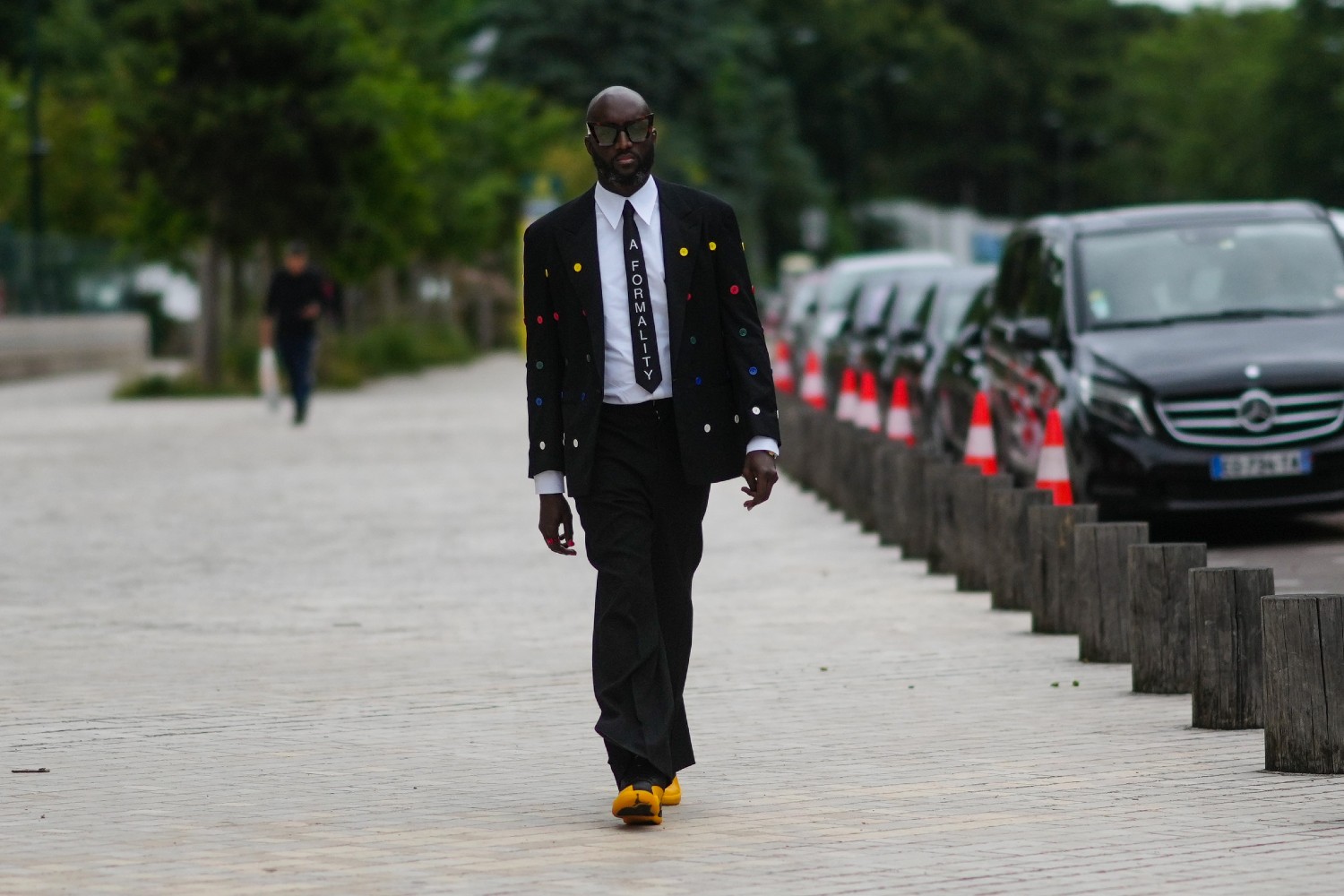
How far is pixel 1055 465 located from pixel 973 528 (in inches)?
36.0

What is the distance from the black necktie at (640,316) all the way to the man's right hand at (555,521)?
40cm

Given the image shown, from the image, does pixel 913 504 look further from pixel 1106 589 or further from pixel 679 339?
pixel 679 339

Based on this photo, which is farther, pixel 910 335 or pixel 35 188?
pixel 35 188

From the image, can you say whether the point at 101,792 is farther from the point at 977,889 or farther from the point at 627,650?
the point at 977,889

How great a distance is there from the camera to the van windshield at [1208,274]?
14.4m

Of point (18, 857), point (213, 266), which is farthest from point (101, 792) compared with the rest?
point (213, 266)

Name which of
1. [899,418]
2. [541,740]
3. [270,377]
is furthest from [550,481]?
[270,377]

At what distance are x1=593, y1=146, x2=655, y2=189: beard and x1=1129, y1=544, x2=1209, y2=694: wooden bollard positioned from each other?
2.82 metres

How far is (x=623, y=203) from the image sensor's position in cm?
673

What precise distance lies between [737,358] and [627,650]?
0.78 m

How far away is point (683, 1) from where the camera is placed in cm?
7206

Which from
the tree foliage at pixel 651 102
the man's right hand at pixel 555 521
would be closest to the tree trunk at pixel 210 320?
the tree foliage at pixel 651 102

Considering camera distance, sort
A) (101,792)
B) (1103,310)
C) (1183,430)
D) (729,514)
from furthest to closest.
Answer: (729,514)
(1103,310)
(1183,430)
(101,792)

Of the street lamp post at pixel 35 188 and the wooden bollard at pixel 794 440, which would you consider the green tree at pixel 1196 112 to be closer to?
the street lamp post at pixel 35 188
